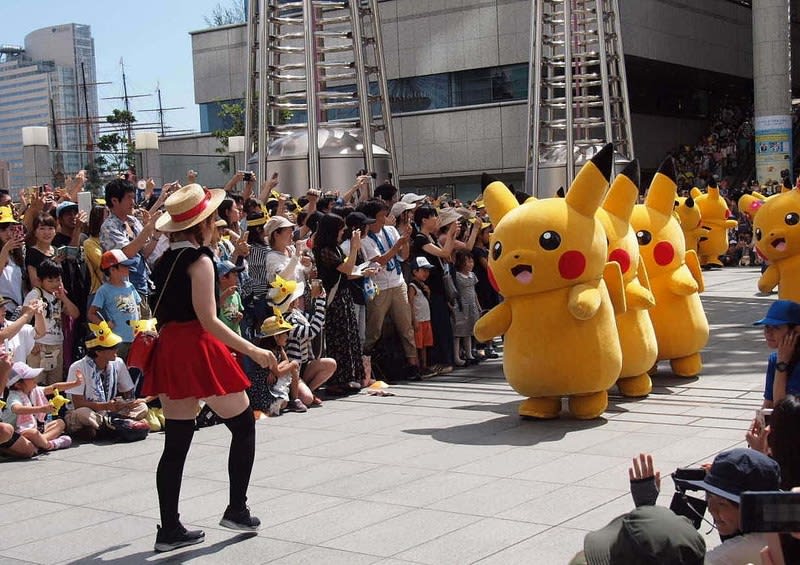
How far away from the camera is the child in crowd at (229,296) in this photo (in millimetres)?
9555

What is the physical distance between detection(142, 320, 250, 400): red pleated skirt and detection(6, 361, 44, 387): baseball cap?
8.82 feet

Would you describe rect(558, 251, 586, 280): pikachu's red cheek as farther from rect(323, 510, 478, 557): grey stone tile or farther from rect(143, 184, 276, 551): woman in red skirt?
rect(143, 184, 276, 551): woman in red skirt

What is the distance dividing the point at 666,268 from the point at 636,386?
53.1 inches

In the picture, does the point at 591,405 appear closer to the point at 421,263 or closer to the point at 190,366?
the point at 421,263

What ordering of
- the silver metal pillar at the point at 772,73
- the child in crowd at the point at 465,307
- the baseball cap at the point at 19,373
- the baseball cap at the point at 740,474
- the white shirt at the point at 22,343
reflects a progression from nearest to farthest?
the baseball cap at the point at 740,474
the baseball cap at the point at 19,373
the white shirt at the point at 22,343
the child in crowd at the point at 465,307
the silver metal pillar at the point at 772,73

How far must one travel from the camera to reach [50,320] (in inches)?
365

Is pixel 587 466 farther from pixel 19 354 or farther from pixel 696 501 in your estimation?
pixel 19 354

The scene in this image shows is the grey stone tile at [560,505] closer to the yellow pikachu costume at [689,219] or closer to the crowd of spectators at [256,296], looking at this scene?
the crowd of spectators at [256,296]

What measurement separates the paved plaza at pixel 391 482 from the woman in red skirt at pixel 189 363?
0.85 feet

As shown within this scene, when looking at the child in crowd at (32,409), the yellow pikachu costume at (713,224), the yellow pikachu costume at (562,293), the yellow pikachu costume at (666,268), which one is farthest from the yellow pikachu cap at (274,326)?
the yellow pikachu costume at (713,224)

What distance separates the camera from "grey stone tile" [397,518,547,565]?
5.83 meters

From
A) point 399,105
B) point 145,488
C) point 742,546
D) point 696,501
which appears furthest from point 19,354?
point 399,105

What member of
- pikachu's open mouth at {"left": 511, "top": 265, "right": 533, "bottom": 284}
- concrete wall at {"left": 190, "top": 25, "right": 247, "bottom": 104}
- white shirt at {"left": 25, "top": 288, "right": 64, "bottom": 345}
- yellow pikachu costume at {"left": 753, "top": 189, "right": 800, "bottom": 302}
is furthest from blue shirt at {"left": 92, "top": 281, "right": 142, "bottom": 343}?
concrete wall at {"left": 190, "top": 25, "right": 247, "bottom": 104}

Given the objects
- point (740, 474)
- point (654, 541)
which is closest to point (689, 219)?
point (740, 474)
